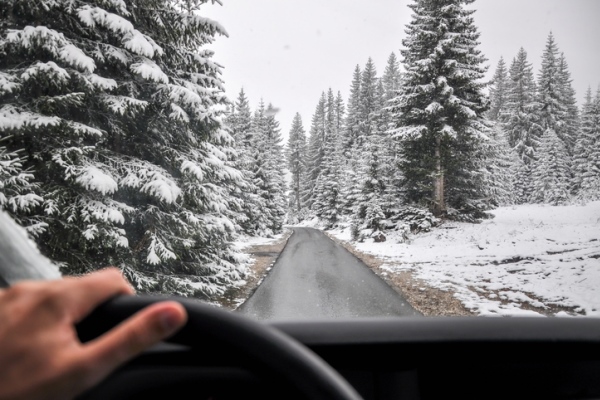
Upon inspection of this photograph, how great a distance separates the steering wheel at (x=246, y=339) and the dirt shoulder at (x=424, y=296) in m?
6.41

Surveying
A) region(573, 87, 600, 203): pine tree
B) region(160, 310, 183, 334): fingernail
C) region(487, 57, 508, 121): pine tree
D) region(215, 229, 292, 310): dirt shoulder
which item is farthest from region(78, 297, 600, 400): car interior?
region(487, 57, 508, 121): pine tree

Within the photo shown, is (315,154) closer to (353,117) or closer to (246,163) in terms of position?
(353,117)

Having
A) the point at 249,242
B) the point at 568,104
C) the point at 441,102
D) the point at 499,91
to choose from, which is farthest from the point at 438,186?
the point at 499,91

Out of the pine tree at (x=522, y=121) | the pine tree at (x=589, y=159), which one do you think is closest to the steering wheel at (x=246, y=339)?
the pine tree at (x=589, y=159)

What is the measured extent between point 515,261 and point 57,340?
39.5ft

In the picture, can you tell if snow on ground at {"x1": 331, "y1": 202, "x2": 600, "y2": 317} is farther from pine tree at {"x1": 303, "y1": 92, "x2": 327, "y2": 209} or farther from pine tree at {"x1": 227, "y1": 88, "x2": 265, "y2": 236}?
pine tree at {"x1": 303, "y1": 92, "x2": 327, "y2": 209}

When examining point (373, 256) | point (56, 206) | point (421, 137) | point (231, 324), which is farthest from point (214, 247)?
point (421, 137)

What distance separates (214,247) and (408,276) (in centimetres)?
583

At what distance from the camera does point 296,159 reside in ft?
204

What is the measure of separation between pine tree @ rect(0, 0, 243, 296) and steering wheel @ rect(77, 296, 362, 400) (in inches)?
168

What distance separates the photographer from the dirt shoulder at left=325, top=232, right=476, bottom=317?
6.50 metres

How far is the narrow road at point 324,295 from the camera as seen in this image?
6773 mm

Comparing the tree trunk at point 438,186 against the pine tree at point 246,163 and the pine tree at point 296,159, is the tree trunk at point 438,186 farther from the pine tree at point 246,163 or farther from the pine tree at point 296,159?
the pine tree at point 296,159

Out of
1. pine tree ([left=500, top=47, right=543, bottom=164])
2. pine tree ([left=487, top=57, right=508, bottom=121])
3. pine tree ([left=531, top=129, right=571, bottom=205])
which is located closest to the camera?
pine tree ([left=531, top=129, right=571, bottom=205])
